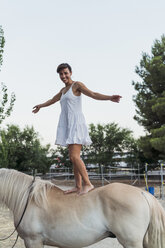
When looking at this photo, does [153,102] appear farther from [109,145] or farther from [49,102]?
[49,102]

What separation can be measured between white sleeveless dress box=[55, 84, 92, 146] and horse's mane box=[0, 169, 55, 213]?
513 millimetres

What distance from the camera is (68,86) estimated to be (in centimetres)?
302

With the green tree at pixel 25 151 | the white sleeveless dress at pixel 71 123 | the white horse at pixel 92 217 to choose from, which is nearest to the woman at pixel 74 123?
the white sleeveless dress at pixel 71 123

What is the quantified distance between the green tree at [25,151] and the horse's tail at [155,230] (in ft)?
71.6

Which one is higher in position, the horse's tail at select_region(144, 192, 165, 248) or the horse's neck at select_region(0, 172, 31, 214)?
the horse's neck at select_region(0, 172, 31, 214)

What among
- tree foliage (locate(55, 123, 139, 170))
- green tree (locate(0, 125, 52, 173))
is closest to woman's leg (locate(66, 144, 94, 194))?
tree foliage (locate(55, 123, 139, 170))

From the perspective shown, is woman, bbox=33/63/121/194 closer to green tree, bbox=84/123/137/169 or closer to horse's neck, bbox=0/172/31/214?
horse's neck, bbox=0/172/31/214

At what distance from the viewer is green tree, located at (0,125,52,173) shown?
24.1 meters

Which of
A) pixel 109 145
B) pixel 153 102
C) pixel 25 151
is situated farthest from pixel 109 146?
pixel 25 151

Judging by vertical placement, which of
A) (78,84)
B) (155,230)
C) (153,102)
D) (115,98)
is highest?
(153,102)

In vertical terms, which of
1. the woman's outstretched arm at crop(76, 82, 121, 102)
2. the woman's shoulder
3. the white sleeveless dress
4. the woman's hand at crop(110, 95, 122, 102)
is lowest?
the white sleeveless dress

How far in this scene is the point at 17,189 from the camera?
274 centimetres

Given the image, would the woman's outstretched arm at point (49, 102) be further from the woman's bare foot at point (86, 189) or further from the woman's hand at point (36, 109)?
the woman's bare foot at point (86, 189)

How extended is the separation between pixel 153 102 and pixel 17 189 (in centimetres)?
1562
